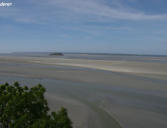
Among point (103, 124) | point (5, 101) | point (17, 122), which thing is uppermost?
point (5, 101)

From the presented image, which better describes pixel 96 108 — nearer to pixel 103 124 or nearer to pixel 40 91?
pixel 103 124

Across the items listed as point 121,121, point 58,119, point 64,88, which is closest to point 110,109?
point 121,121

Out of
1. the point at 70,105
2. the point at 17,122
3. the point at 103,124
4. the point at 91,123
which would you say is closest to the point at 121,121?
the point at 103,124

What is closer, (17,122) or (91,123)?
(17,122)

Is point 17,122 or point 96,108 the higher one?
point 17,122

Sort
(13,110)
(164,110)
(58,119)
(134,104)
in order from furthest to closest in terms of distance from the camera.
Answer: (134,104) < (164,110) < (13,110) < (58,119)

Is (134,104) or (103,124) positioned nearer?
(103,124)

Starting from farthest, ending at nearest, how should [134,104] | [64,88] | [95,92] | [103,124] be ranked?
[64,88] < [95,92] < [134,104] < [103,124]

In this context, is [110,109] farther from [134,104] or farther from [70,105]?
[70,105]

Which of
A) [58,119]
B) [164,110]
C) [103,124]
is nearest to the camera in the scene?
[58,119]
